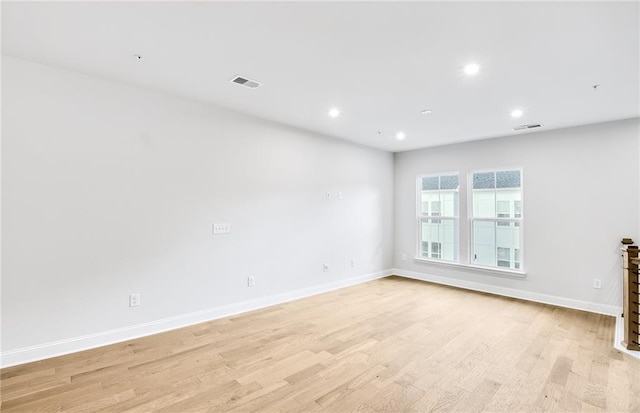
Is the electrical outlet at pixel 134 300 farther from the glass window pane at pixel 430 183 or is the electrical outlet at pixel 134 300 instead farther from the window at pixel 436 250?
the glass window pane at pixel 430 183

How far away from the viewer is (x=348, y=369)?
2.54 metres

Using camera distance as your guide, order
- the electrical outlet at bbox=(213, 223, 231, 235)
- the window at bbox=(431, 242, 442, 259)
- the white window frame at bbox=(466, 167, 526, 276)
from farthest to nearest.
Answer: the window at bbox=(431, 242, 442, 259)
the white window frame at bbox=(466, 167, 526, 276)
the electrical outlet at bbox=(213, 223, 231, 235)

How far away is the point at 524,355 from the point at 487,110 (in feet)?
8.97

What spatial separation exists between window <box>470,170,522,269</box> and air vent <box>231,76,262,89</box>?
4.11 meters

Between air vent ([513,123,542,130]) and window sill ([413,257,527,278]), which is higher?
air vent ([513,123,542,130])

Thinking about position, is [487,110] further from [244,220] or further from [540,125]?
[244,220]

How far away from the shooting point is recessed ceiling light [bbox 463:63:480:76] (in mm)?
2605

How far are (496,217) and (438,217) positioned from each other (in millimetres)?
994

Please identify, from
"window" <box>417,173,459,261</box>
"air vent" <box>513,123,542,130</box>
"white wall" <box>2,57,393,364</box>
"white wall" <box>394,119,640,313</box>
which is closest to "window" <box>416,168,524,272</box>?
"window" <box>417,173,459,261</box>

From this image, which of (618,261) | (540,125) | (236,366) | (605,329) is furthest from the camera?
(540,125)

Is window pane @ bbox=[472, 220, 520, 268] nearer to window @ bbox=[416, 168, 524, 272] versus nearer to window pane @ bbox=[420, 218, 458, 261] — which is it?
window @ bbox=[416, 168, 524, 272]

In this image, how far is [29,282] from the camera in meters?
2.61

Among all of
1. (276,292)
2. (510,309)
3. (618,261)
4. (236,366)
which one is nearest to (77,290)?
(236,366)

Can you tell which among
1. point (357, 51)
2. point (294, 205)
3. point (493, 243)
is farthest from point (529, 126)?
point (294, 205)
